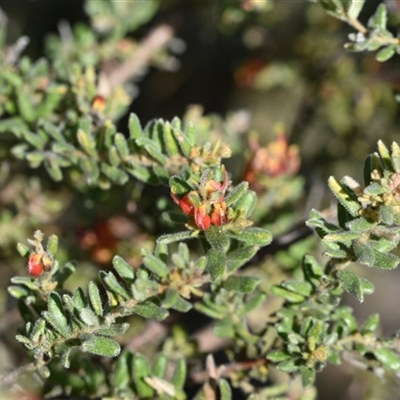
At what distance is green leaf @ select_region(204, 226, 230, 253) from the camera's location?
73cm

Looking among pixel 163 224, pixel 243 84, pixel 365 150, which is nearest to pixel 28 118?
pixel 163 224

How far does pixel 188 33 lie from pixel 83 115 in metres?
1.15

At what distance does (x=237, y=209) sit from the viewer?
2.60 feet

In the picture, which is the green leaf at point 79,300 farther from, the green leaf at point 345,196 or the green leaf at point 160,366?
the green leaf at point 345,196

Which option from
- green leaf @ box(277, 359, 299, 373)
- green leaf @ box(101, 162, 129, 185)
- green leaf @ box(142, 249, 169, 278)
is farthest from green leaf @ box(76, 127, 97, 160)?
green leaf @ box(277, 359, 299, 373)

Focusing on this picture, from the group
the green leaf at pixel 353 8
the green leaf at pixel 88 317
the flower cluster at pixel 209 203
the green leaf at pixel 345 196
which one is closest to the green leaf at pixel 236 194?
the flower cluster at pixel 209 203

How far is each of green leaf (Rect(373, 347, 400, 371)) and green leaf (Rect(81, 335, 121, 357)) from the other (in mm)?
400

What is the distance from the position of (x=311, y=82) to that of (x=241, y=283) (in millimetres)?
991

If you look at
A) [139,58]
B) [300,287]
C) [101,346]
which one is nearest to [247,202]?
[300,287]

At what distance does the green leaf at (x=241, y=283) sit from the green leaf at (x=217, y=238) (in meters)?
0.11

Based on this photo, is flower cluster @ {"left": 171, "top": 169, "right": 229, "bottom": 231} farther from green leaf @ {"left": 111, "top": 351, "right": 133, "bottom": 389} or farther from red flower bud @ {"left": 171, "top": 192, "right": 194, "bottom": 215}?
green leaf @ {"left": 111, "top": 351, "right": 133, "bottom": 389}

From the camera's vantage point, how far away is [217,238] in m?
0.74

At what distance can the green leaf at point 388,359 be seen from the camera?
0.87 metres

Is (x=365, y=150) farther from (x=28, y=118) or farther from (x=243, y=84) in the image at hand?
(x=28, y=118)
